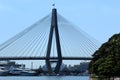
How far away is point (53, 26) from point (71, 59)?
520 inches

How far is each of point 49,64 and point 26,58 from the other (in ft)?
23.9

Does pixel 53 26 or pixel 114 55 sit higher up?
pixel 53 26

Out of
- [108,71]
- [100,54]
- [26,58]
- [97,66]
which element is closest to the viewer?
[108,71]

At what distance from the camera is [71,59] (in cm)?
10894

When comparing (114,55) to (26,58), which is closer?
(114,55)

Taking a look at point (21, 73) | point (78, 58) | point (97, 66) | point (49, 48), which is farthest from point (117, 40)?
point (21, 73)

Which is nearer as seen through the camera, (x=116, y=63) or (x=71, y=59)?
(x=116, y=63)

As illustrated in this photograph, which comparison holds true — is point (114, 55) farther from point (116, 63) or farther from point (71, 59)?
point (71, 59)

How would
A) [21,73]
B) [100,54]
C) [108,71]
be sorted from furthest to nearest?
1. [21,73]
2. [100,54]
3. [108,71]

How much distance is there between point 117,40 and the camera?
2093 inches

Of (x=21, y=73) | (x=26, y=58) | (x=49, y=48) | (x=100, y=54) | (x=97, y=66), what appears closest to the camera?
(x=97, y=66)

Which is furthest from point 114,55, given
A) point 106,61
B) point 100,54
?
point 100,54

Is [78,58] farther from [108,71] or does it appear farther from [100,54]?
[108,71]

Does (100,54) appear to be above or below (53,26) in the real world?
below
